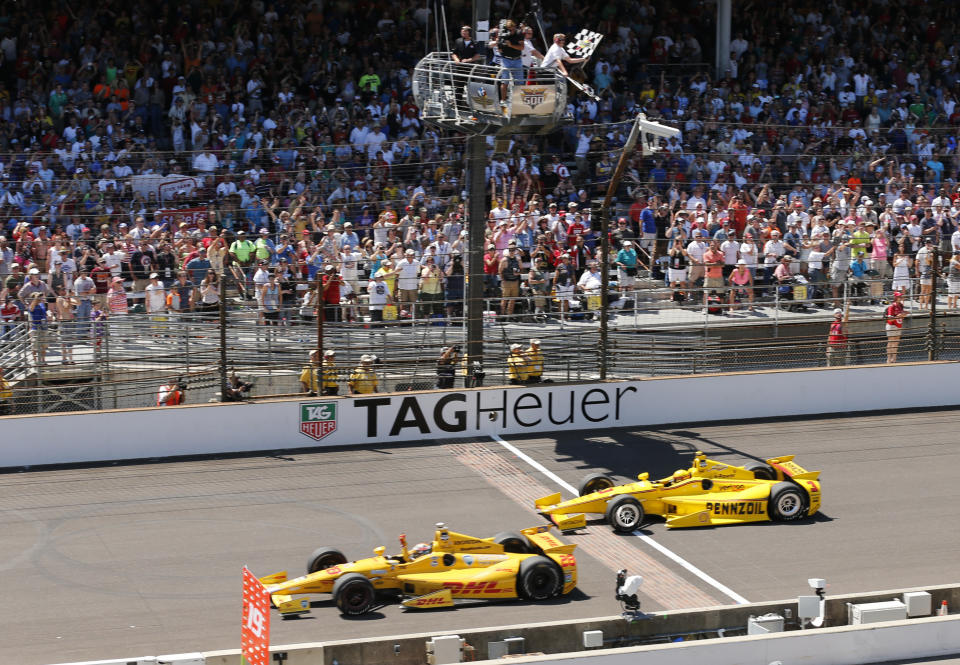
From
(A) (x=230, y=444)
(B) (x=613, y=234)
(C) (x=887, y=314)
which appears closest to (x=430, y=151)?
(B) (x=613, y=234)

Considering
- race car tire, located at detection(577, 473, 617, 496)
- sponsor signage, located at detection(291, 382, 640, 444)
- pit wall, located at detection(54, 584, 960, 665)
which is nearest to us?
pit wall, located at detection(54, 584, 960, 665)

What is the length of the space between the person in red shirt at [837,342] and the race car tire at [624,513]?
6.83 metres

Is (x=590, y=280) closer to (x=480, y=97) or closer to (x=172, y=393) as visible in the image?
(x=480, y=97)

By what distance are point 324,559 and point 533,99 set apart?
28.6ft

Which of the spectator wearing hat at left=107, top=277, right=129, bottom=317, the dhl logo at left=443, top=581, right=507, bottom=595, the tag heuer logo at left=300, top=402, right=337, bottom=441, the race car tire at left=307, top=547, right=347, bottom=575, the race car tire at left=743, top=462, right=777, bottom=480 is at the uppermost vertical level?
the spectator wearing hat at left=107, top=277, right=129, bottom=317

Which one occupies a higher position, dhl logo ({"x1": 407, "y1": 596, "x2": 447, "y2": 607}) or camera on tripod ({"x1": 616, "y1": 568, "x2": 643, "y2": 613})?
camera on tripod ({"x1": 616, "y1": 568, "x2": 643, "y2": 613})

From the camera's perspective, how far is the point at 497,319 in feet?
71.9

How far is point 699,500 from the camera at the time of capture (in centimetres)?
1683

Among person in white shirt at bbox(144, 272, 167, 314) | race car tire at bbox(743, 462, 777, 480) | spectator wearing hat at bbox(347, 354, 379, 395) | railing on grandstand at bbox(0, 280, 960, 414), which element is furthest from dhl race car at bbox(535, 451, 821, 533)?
person in white shirt at bbox(144, 272, 167, 314)

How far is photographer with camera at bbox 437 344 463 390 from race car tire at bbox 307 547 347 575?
6.28 m

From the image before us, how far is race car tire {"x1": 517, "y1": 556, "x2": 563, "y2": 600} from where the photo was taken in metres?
14.4

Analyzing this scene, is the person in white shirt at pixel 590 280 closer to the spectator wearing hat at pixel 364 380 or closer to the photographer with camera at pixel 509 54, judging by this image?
the photographer with camera at pixel 509 54

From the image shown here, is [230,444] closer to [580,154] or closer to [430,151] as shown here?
[430,151]

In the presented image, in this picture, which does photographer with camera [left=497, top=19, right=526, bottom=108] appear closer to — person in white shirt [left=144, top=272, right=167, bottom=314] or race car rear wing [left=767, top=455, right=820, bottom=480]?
person in white shirt [left=144, top=272, right=167, bottom=314]
